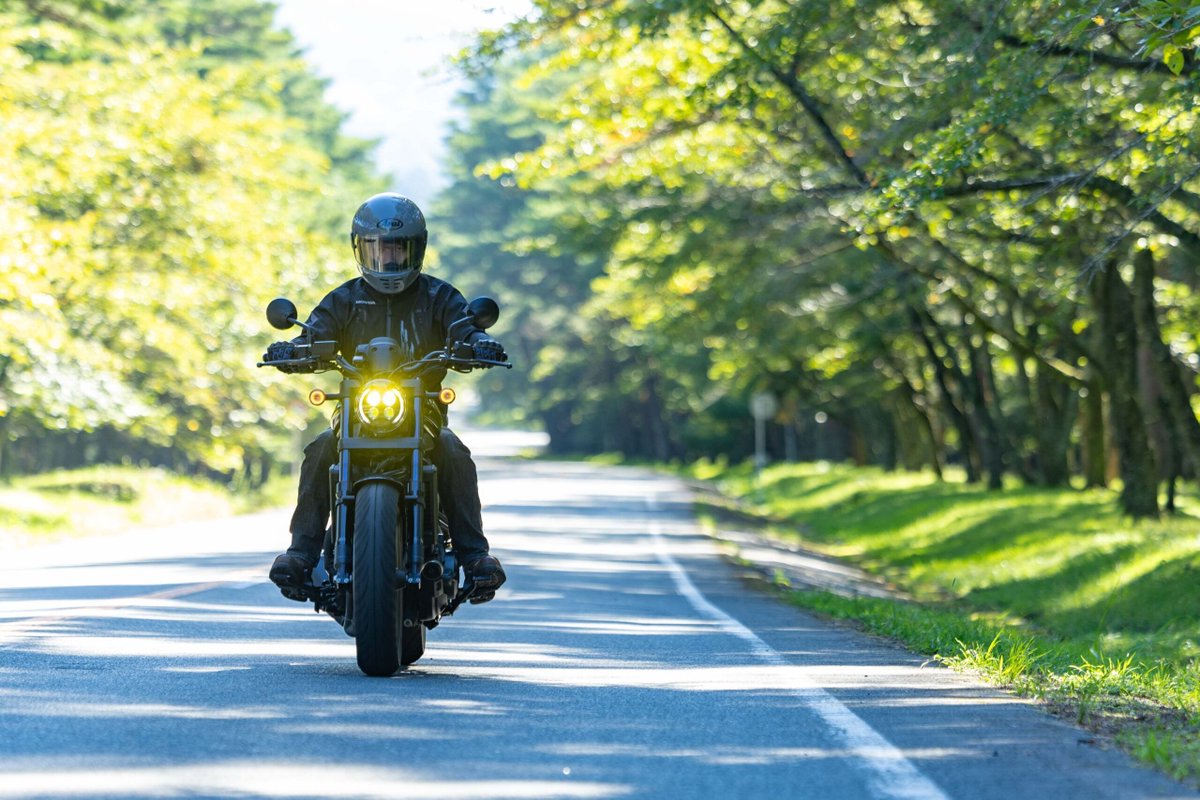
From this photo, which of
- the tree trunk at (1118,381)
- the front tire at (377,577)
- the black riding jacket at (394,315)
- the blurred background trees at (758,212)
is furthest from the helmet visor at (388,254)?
the tree trunk at (1118,381)

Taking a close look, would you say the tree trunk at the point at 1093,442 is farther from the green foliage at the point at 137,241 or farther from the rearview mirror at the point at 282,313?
the rearview mirror at the point at 282,313

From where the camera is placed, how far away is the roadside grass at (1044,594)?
8375 millimetres

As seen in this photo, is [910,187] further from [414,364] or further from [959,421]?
[959,421]

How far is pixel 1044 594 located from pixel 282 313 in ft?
38.5

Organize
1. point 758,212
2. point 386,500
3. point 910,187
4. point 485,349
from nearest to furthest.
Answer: point 386,500 → point 485,349 → point 910,187 → point 758,212

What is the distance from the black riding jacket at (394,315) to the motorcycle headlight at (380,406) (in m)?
0.57

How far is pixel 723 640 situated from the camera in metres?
10.8

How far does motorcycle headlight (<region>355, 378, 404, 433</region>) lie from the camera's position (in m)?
8.12

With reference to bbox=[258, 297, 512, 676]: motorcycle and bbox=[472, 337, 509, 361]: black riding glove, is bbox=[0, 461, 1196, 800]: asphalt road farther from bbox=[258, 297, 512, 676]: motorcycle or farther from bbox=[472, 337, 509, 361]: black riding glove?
bbox=[472, 337, 509, 361]: black riding glove

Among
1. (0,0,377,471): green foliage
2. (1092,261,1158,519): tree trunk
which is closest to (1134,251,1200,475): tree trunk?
(1092,261,1158,519): tree trunk

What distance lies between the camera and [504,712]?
7086 mm

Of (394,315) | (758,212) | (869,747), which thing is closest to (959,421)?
(758,212)

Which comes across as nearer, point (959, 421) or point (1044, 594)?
point (1044, 594)

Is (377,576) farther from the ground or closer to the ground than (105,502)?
Result: closer to the ground
